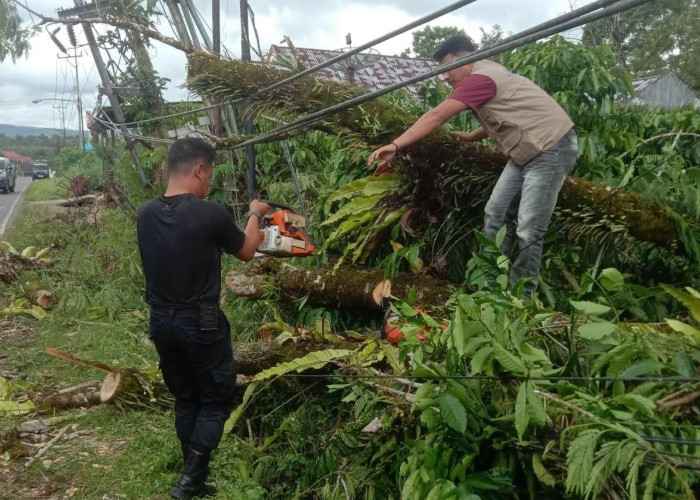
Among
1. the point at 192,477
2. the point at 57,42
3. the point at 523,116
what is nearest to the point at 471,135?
the point at 523,116

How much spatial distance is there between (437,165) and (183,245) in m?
2.21

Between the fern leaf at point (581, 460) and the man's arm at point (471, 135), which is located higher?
the man's arm at point (471, 135)

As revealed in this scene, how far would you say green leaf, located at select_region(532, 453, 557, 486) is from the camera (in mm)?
2400

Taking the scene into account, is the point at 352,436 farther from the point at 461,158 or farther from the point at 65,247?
the point at 65,247

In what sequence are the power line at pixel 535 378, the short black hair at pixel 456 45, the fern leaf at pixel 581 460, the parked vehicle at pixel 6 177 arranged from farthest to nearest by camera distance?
the parked vehicle at pixel 6 177, the short black hair at pixel 456 45, the power line at pixel 535 378, the fern leaf at pixel 581 460

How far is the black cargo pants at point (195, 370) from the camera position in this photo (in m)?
3.38

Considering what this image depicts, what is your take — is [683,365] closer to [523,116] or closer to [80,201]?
[523,116]

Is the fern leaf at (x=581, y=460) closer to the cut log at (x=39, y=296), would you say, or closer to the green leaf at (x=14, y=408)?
the green leaf at (x=14, y=408)

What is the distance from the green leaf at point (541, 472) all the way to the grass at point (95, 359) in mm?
1737

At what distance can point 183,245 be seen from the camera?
332 cm

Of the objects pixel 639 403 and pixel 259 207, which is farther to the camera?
pixel 259 207

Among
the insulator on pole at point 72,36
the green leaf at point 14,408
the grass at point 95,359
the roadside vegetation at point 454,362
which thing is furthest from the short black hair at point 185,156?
the insulator on pole at point 72,36

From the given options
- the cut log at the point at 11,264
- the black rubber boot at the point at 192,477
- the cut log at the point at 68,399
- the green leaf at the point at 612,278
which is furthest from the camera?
the cut log at the point at 11,264

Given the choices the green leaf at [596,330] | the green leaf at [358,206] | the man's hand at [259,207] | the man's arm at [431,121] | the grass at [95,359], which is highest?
the man's arm at [431,121]
